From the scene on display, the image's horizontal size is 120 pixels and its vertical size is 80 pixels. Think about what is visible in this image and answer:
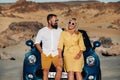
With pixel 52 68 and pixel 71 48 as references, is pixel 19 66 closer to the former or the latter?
pixel 52 68

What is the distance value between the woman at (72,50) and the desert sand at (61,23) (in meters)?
1.90

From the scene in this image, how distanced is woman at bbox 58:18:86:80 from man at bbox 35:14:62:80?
0.29 m

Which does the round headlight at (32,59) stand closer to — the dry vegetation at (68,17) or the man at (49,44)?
the man at (49,44)

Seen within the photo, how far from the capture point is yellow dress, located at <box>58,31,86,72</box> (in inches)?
275

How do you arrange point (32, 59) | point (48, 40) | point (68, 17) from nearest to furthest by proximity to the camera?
1. point (48, 40)
2. point (32, 59)
3. point (68, 17)

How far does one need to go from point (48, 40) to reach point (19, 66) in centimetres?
176

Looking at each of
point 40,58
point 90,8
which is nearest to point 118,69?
point 90,8

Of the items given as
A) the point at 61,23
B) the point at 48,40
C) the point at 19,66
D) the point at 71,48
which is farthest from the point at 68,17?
the point at 71,48

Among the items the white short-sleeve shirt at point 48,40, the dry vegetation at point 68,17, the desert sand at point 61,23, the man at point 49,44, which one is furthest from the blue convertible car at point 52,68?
the dry vegetation at point 68,17

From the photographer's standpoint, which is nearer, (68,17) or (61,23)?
(61,23)

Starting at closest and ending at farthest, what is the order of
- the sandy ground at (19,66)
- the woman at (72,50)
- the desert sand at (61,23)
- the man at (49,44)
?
the woman at (72,50), the man at (49,44), the sandy ground at (19,66), the desert sand at (61,23)

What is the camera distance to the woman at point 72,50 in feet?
22.9

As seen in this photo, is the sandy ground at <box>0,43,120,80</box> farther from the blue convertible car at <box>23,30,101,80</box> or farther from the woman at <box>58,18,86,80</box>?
the woman at <box>58,18,86,80</box>

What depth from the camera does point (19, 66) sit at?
29.1 feet
